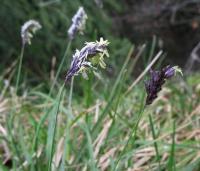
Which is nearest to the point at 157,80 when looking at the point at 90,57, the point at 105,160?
the point at 90,57

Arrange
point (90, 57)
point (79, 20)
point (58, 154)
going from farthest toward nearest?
point (58, 154) < point (79, 20) < point (90, 57)

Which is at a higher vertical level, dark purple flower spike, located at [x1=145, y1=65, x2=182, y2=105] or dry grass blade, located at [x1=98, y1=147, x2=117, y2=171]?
dark purple flower spike, located at [x1=145, y1=65, x2=182, y2=105]

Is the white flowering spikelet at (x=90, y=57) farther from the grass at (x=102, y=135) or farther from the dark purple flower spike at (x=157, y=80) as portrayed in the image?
the grass at (x=102, y=135)

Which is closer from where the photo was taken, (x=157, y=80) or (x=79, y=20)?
(x=157, y=80)

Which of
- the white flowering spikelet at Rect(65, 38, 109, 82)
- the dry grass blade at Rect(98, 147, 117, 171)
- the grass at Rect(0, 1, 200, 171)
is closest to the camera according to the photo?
the white flowering spikelet at Rect(65, 38, 109, 82)

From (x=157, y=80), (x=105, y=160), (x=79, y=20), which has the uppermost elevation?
(x=79, y=20)

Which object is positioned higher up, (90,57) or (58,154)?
(90,57)

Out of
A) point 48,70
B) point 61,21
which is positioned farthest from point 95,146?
point 48,70

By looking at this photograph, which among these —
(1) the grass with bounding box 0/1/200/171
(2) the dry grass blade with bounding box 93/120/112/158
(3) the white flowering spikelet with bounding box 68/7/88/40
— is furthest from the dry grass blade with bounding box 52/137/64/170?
(3) the white flowering spikelet with bounding box 68/7/88/40

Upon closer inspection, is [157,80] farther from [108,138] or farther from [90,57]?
[108,138]

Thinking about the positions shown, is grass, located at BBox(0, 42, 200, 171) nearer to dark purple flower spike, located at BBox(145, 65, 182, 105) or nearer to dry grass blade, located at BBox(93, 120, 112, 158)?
dry grass blade, located at BBox(93, 120, 112, 158)

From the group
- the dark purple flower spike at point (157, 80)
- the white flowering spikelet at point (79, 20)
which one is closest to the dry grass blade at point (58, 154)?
the white flowering spikelet at point (79, 20)

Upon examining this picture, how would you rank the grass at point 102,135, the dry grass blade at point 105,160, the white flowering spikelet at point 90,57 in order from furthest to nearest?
the dry grass blade at point 105,160, the grass at point 102,135, the white flowering spikelet at point 90,57

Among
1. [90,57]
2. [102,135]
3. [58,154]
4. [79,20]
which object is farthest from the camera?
[102,135]
